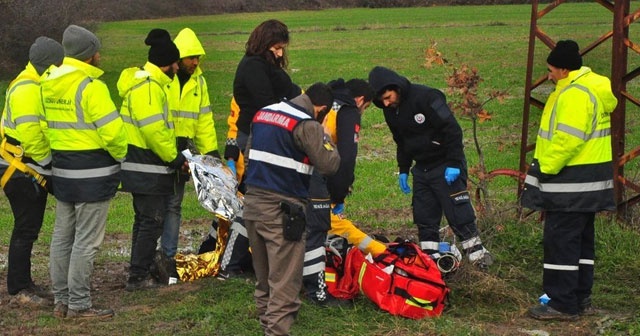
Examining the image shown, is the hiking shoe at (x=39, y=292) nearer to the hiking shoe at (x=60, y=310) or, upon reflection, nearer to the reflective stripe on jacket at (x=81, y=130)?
the hiking shoe at (x=60, y=310)

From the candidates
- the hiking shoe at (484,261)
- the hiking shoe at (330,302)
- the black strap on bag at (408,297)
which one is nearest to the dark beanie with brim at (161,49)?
the hiking shoe at (330,302)

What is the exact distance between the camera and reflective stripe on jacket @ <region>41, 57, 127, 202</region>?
7.08m

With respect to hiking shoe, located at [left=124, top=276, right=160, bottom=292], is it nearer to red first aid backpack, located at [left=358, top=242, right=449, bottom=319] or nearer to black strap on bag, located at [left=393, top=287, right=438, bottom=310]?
red first aid backpack, located at [left=358, top=242, right=449, bottom=319]

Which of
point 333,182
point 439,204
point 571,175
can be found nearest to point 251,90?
point 333,182

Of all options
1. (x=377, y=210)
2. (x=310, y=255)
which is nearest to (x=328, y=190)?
(x=310, y=255)

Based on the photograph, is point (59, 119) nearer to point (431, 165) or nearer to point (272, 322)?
point (272, 322)

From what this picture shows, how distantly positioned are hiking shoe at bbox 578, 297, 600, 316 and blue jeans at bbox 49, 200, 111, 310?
147 inches

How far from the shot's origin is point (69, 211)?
736 centimetres

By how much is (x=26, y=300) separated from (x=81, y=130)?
1.62m

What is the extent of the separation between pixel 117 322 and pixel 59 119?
1584mm

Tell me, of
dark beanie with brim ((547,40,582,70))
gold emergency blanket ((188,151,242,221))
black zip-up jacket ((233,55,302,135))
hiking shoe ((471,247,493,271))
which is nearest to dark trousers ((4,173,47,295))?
gold emergency blanket ((188,151,242,221))

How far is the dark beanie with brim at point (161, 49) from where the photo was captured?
25.8ft

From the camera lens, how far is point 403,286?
23.6 ft

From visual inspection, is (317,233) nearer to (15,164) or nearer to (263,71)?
(263,71)
